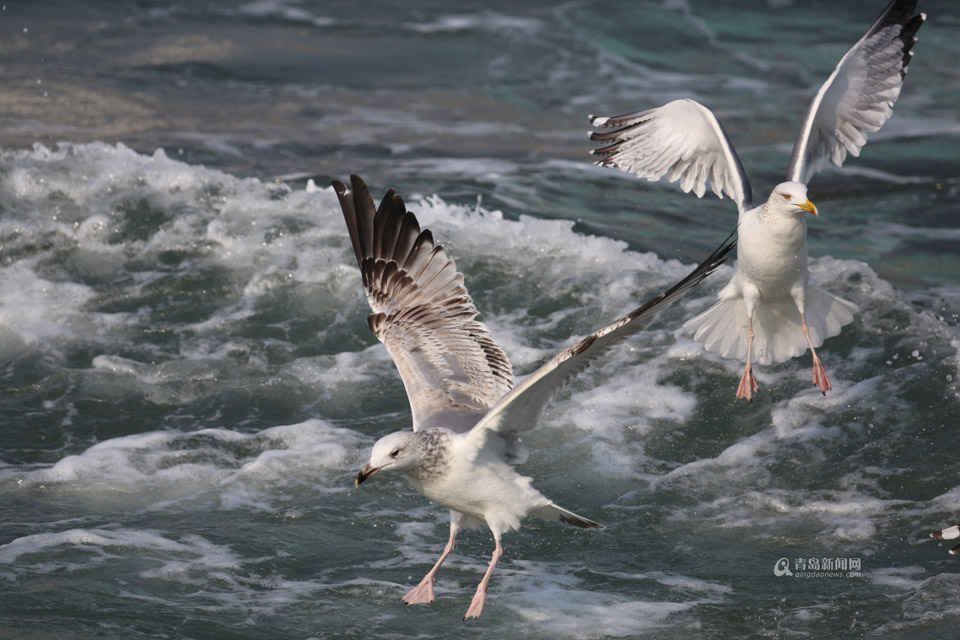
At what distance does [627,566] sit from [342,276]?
15.8 ft

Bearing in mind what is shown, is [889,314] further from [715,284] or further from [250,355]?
[250,355]

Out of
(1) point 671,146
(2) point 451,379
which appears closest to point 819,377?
(1) point 671,146

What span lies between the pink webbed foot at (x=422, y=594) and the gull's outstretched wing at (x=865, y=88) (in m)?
3.86

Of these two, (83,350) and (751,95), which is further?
(751,95)

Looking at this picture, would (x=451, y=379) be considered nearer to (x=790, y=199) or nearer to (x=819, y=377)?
(x=790, y=199)

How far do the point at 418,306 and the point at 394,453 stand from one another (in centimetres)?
140

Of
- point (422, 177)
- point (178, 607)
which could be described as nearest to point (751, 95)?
point (422, 177)

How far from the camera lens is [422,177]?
13.2m

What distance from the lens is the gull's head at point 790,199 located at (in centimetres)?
705

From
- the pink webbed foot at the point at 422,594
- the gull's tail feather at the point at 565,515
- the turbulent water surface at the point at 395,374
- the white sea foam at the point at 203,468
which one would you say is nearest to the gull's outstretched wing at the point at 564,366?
the gull's tail feather at the point at 565,515

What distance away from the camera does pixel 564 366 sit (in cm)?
530

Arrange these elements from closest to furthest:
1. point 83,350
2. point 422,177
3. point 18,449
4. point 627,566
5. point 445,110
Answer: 1. point 627,566
2. point 18,449
3. point 83,350
4. point 422,177
5. point 445,110

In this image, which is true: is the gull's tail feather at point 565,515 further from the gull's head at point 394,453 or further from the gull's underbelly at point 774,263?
the gull's underbelly at point 774,263

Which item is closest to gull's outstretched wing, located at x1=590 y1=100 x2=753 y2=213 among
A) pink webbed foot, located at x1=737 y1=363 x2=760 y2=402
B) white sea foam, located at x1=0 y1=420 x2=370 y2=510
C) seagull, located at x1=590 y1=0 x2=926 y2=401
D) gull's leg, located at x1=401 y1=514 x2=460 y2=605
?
seagull, located at x1=590 y1=0 x2=926 y2=401
